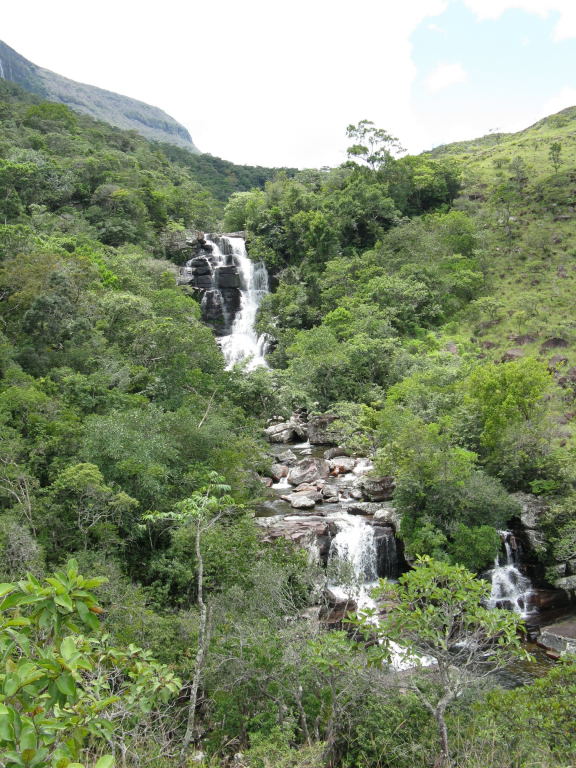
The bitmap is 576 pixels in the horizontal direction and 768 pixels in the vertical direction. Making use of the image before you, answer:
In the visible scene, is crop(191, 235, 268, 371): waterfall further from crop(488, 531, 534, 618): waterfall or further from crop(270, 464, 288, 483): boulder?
crop(488, 531, 534, 618): waterfall

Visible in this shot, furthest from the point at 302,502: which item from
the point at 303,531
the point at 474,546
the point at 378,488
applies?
the point at 474,546

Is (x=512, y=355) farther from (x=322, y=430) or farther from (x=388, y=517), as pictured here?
(x=388, y=517)

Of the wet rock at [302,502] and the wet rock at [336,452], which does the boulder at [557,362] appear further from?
the wet rock at [302,502]

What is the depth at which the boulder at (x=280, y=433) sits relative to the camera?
93.7 ft

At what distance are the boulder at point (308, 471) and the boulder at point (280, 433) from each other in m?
4.55

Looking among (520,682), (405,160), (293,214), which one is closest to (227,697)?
(520,682)

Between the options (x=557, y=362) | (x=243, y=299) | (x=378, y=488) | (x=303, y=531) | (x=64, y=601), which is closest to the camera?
(x=64, y=601)

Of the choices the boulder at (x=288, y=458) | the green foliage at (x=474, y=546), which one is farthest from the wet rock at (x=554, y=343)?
the green foliage at (x=474, y=546)

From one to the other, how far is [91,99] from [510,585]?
7656 inches

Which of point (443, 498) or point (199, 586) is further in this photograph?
point (443, 498)

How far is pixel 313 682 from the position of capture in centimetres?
834

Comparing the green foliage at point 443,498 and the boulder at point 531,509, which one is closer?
the green foliage at point 443,498

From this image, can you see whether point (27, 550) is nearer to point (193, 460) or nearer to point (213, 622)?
point (213, 622)

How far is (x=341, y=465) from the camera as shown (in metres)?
23.9
